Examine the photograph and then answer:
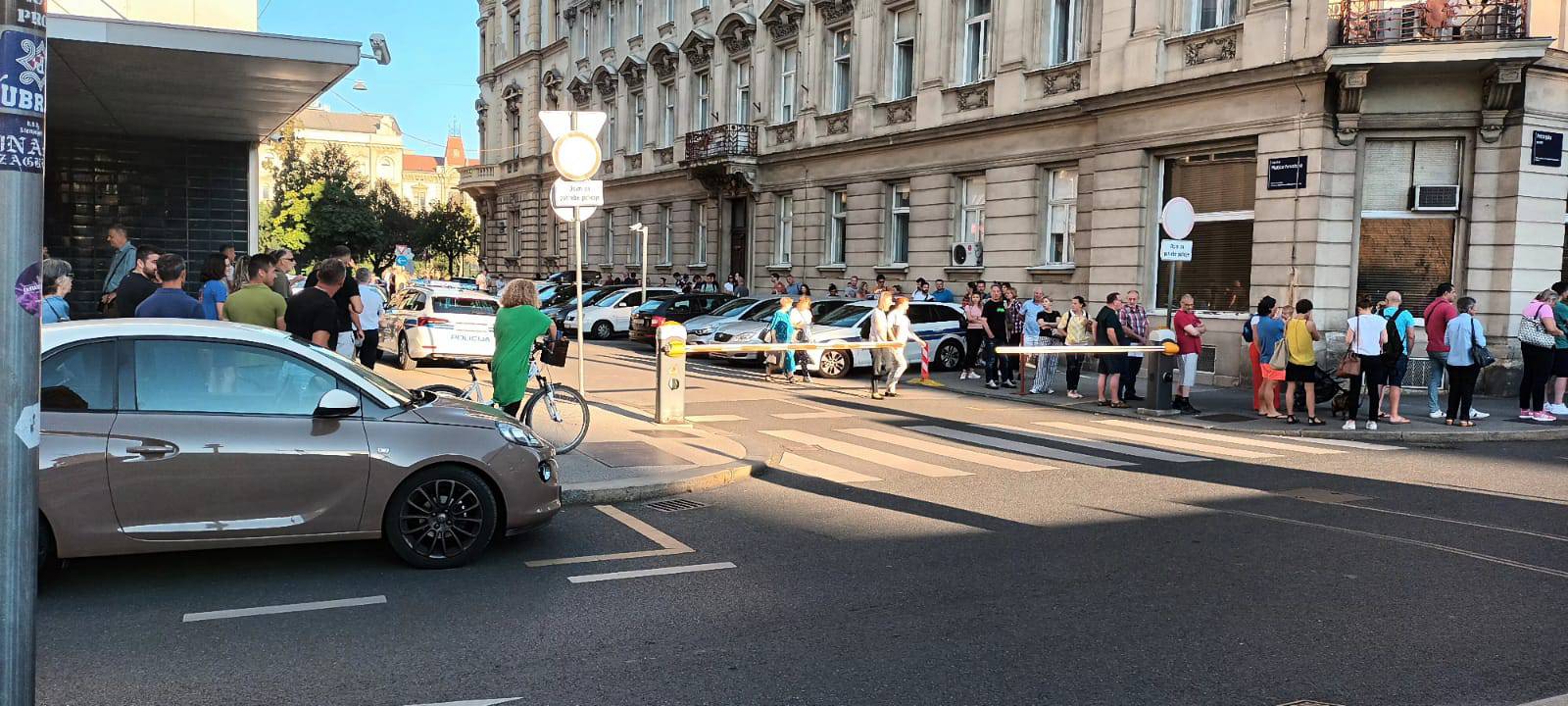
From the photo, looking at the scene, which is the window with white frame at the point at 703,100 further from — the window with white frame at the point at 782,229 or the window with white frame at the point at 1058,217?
the window with white frame at the point at 1058,217

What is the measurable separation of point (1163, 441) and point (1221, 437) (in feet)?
3.81

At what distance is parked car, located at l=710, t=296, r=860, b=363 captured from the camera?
22828 millimetres

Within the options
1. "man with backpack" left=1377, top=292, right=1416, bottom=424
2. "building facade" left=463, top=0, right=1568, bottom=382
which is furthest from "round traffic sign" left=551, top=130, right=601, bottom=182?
"building facade" left=463, top=0, right=1568, bottom=382

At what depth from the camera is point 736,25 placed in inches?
1420

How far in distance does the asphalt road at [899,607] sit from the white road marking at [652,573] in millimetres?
26

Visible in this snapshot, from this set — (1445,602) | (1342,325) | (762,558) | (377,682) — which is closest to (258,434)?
(377,682)

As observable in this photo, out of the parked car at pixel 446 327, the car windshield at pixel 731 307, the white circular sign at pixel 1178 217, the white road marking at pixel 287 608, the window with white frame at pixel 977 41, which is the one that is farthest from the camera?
the window with white frame at pixel 977 41

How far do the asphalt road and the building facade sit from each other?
10.1 meters

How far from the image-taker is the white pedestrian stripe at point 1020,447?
37.7ft

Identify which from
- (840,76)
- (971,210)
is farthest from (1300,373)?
(840,76)

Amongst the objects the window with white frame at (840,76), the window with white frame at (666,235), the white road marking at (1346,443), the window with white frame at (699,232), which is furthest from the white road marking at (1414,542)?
the window with white frame at (666,235)

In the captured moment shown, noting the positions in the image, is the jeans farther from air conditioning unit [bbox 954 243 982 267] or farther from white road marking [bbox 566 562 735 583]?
air conditioning unit [bbox 954 243 982 267]

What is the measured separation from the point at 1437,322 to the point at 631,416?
34.0 feet

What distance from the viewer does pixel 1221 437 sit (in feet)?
45.9
